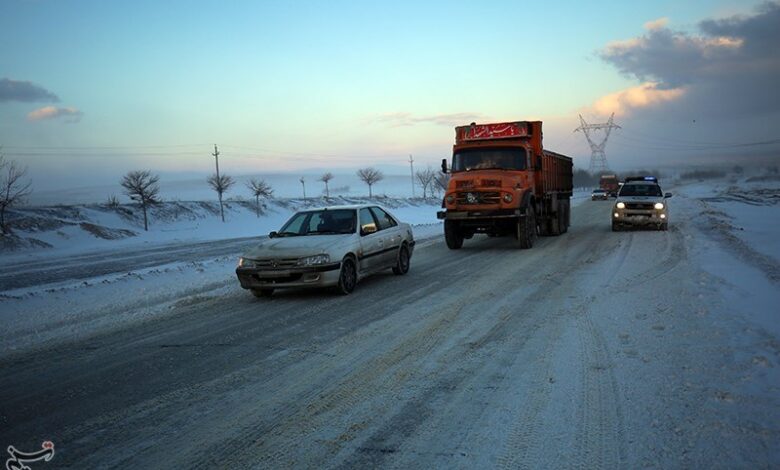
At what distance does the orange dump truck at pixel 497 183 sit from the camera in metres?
14.6

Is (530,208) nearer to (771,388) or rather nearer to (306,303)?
(306,303)

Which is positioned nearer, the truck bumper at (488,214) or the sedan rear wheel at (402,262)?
the sedan rear wheel at (402,262)

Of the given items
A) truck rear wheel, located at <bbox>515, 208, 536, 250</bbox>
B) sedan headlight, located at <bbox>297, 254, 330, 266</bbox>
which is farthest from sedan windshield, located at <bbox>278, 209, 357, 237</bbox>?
truck rear wheel, located at <bbox>515, 208, 536, 250</bbox>

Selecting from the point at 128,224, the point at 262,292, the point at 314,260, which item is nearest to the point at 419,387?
the point at 314,260

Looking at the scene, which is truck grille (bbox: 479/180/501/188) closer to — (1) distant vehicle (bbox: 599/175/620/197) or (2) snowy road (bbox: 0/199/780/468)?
(2) snowy road (bbox: 0/199/780/468)

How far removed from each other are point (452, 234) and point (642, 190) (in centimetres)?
860

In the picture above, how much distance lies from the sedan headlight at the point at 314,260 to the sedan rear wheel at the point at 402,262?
101 inches

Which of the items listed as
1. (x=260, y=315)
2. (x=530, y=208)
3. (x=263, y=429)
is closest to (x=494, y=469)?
(x=263, y=429)

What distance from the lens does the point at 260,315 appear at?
25.3 feet

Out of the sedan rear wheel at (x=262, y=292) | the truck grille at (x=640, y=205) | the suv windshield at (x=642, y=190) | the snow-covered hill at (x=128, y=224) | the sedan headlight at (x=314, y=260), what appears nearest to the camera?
the sedan headlight at (x=314, y=260)

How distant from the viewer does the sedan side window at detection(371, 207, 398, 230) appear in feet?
35.0

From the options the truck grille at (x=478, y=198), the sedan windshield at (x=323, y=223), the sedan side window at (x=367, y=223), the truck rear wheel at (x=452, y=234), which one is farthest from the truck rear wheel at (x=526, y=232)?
the sedan windshield at (x=323, y=223)

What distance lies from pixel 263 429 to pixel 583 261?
9.85 m

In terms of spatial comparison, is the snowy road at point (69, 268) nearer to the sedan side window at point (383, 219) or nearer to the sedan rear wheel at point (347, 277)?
the sedan side window at point (383, 219)
